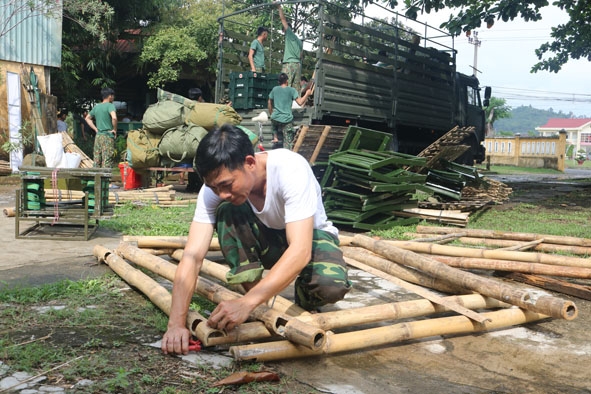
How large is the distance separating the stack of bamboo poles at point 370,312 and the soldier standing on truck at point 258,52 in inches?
271

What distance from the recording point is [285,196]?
2680 millimetres

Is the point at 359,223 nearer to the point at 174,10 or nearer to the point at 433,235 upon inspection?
the point at 433,235

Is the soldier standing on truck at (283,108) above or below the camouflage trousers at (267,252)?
above

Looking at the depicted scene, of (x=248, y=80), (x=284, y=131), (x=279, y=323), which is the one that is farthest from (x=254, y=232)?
(x=248, y=80)

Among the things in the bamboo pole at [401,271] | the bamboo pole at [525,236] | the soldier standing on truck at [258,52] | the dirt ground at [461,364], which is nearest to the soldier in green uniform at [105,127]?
the soldier standing on truck at [258,52]

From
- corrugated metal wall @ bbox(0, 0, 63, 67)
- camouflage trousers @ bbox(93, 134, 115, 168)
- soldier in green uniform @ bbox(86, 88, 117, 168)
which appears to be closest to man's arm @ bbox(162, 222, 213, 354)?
soldier in green uniform @ bbox(86, 88, 117, 168)

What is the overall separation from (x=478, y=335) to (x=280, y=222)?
4.42ft

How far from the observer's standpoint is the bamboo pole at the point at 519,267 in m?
4.04

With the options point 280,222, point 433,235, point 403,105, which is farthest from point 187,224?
point 403,105

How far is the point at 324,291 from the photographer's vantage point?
2.87m

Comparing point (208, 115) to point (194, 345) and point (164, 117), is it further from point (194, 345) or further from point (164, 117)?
point (194, 345)

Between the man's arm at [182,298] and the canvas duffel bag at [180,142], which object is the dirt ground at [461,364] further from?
the canvas duffel bag at [180,142]

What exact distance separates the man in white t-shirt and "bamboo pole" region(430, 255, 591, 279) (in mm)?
1701

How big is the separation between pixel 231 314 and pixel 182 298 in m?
0.33
